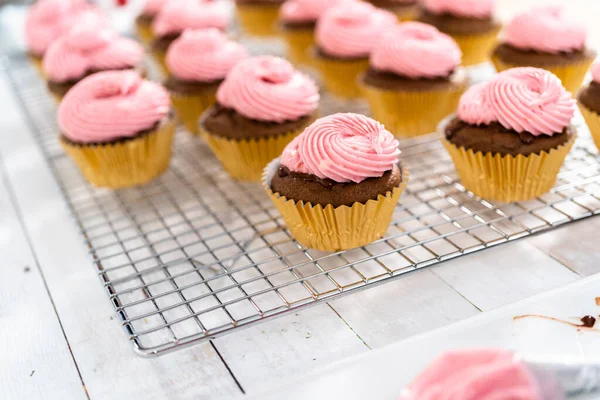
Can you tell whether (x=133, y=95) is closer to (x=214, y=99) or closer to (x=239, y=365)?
(x=214, y=99)

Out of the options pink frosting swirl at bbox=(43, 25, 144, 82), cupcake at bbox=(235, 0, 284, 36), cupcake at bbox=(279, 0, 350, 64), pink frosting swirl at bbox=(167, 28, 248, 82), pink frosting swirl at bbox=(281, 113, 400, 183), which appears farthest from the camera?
cupcake at bbox=(235, 0, 284, 36)

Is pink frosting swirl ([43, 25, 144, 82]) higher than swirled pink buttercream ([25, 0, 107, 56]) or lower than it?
higher

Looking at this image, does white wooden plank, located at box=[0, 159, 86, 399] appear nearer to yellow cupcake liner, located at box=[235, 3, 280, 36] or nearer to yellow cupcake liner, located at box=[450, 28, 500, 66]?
yellow cupcake liner, located at box=[450, 28, 500, 66]

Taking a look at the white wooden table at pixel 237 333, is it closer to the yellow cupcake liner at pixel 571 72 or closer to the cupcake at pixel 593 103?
the cupcake at pixel 593 103

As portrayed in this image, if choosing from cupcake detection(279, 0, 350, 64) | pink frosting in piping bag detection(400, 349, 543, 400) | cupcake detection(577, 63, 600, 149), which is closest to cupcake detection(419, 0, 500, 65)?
cupcake detection(279, 0, 350, 64)

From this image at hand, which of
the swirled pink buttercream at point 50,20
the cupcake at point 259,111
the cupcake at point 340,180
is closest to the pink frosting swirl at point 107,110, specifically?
the cupcake at point 259,111

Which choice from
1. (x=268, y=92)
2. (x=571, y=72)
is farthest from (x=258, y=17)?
(x=571, y=72)
